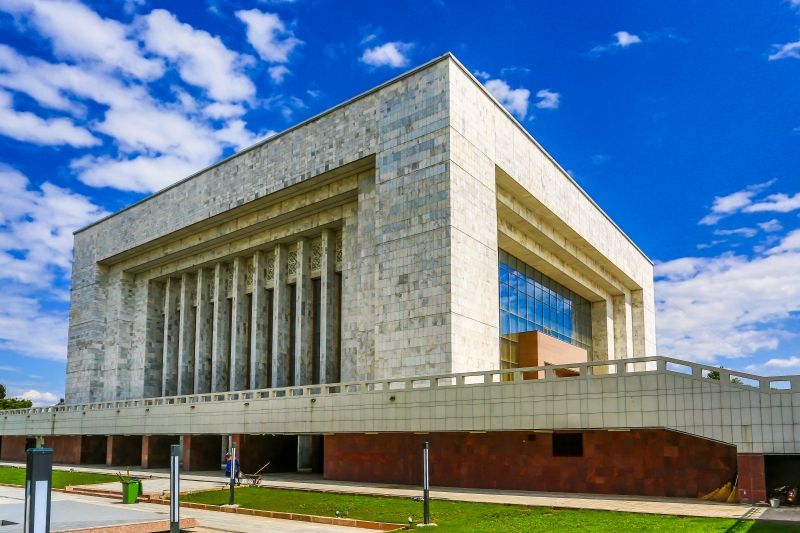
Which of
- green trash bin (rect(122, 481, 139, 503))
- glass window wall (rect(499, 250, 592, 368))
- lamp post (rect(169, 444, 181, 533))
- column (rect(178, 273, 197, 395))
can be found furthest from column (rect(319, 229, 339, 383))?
lamp post (rect(169, 444, 181, 533))

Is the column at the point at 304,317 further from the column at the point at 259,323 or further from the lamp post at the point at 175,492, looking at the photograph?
the lamp post at the point at 175,492

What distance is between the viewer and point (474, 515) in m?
19.9

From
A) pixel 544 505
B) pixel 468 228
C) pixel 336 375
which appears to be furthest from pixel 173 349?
pixel 544 505

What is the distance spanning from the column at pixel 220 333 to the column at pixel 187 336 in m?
3.17

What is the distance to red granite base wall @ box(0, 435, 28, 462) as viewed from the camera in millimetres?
57594

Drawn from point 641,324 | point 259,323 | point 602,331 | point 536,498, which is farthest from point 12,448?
point 641,324

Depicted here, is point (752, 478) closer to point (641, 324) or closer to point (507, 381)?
point (507, 381)

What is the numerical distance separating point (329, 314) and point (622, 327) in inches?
1113

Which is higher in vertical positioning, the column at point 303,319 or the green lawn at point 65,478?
the column at point 303,319

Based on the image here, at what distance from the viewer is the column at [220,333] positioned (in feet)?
168

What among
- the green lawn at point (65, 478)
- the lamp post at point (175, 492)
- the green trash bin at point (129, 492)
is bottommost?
the green lawn at point (65, 478)

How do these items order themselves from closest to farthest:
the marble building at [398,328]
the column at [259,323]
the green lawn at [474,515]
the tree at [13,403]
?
1. the green lawn at [474,515]
2. the marble building at [398,328]
3. the column at [259,323]
4. the tree at [13,403]

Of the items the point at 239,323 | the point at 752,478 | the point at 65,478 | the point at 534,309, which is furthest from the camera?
the point at 239,323

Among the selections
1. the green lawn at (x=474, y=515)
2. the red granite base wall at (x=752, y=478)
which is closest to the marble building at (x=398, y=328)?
the red granite base wall at (x=752, y=478)
